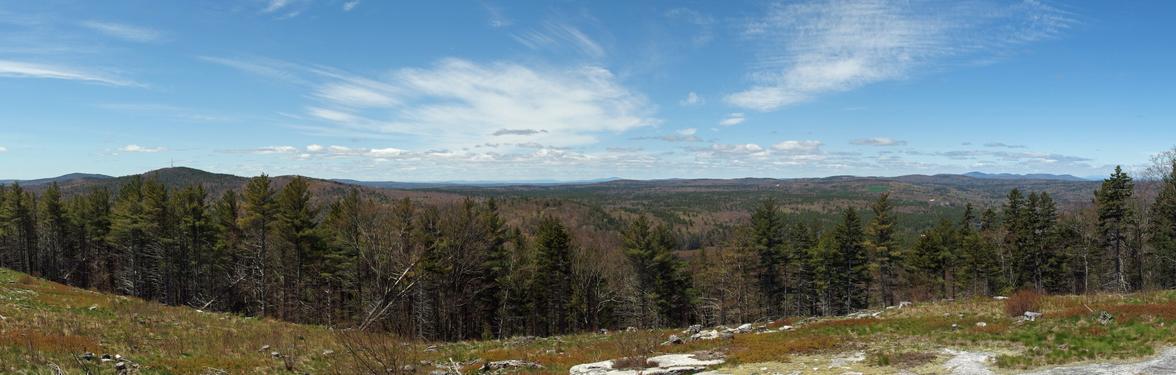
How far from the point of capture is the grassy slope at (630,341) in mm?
12180

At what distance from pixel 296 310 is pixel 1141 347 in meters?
41.2

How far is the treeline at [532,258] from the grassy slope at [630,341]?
1104 centimetres

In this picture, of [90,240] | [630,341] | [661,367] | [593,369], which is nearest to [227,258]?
[90,240]

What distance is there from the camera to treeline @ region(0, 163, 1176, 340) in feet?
109

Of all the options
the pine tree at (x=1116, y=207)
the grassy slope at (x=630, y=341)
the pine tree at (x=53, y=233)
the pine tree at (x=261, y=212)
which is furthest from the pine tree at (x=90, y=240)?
the pine tree at (x=1116, y=207)

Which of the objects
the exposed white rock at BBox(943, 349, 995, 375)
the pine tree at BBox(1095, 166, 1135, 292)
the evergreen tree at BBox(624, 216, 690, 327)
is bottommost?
the evergreen tree at BBox(624, 216, 690, 327)

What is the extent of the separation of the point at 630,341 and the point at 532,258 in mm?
24903

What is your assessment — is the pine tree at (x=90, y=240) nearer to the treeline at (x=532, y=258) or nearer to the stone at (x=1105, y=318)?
the treeline at (x=532, y=258)

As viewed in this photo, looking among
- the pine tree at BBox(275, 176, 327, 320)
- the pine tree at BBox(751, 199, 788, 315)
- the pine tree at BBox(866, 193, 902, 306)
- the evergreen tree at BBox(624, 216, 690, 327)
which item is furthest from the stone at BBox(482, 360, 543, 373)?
the pine tree at BBox(866, 193, 902, 306)

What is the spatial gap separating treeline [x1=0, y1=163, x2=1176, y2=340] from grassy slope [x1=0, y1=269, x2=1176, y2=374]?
36.2ft

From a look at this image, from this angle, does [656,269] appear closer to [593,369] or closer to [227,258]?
[593,369]

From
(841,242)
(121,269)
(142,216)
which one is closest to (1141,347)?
(841,242)

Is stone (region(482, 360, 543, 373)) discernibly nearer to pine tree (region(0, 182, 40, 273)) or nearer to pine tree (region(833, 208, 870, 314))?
pine tree (region(833, 208, 870, 314))

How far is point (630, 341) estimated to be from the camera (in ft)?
53.2
